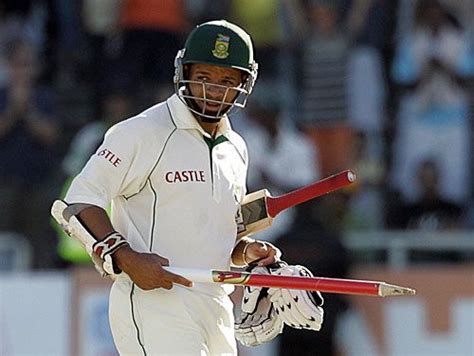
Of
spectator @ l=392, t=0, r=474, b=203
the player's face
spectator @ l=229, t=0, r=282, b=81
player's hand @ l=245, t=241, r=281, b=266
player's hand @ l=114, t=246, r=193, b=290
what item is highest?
spectator @ l=229, t=0, r=282, b=81

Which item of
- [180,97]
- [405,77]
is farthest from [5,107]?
[180,97]

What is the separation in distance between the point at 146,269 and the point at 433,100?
5.86 metres

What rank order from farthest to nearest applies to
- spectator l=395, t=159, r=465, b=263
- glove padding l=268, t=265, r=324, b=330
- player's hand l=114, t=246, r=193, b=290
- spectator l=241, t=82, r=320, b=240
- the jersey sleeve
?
spectator l=395, t=159, r=465, b=263 < spectator l=241, t=82, r=320, b=240 < glove padding l=268, t=265, r=324, b=330 < the jersey sleeve < player's hand l=114, t=246, r=193, b=290

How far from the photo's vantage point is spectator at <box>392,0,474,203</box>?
412 inches

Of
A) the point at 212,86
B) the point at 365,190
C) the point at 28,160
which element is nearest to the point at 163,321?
the point at 212,86

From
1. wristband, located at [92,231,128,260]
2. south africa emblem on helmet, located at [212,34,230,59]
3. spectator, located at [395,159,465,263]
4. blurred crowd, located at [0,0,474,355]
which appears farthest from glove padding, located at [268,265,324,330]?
spectator, located at [395,159,465,263]

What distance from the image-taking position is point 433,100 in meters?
10.7

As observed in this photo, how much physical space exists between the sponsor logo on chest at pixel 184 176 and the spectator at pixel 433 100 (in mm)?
5118

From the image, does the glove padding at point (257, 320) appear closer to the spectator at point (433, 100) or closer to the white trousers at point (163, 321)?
the white trousers at point (163, 321)

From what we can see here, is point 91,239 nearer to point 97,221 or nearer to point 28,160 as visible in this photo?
point 97,221

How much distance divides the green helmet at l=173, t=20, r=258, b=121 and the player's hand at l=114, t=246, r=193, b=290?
0.59 m

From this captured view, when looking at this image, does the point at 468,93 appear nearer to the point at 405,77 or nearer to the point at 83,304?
the point at 405,77

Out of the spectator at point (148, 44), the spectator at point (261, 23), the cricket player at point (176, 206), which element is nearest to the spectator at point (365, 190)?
the spectator at point (261, 23)

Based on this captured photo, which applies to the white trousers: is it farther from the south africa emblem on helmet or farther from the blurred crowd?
the blurred crowd
